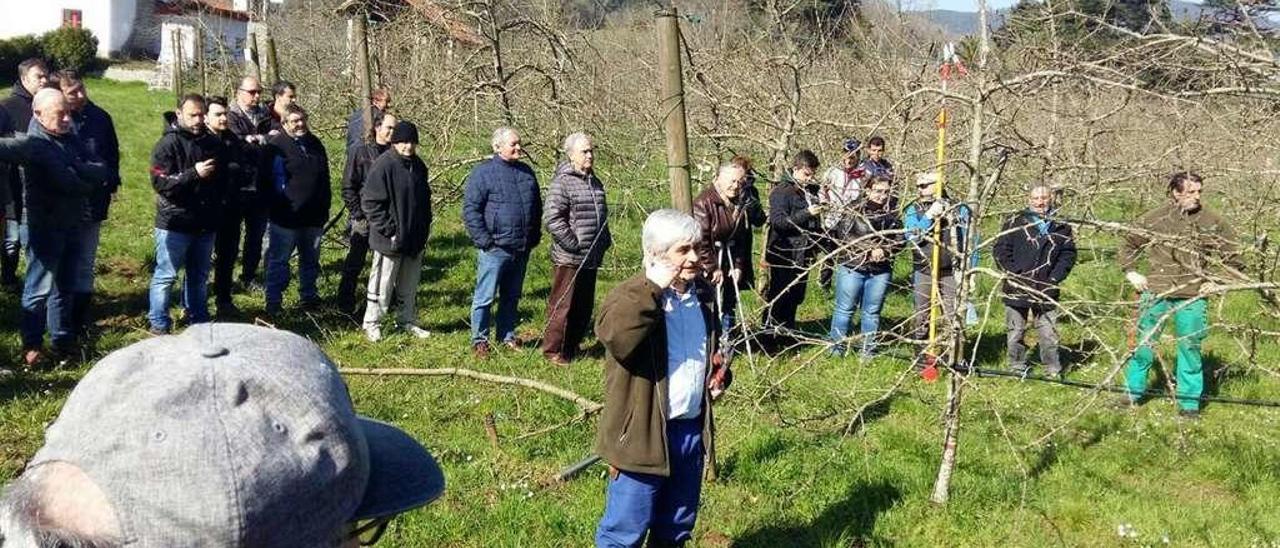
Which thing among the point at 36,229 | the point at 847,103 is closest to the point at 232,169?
the point at 36,229

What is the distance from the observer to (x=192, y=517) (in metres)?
1.24

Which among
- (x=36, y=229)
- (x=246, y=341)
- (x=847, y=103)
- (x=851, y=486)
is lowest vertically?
(x=851, y=486)

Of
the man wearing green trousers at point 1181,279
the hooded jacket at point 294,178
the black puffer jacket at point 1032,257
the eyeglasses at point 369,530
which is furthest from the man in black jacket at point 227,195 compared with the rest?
the eyeglasses at point 369,530

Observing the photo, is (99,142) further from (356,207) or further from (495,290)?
(495,290)

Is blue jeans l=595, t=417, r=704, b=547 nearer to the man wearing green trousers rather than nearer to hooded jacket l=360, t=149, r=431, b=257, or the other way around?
the man wearing green trousers

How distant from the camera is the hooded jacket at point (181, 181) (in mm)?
7363

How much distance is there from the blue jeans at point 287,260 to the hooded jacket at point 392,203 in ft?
3.21

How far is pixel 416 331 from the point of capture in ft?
27.1

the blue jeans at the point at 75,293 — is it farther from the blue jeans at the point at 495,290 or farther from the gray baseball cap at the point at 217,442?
the gray baseball cap at the point at 217,442

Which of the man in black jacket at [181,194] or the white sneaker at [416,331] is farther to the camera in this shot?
the white sneaker at [416,331]

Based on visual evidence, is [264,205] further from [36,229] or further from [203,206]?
[36,229]

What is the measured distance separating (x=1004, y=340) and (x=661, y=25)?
A: 610cm

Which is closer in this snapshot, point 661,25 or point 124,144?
point 661,25

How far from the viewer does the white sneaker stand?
26.9 ft
